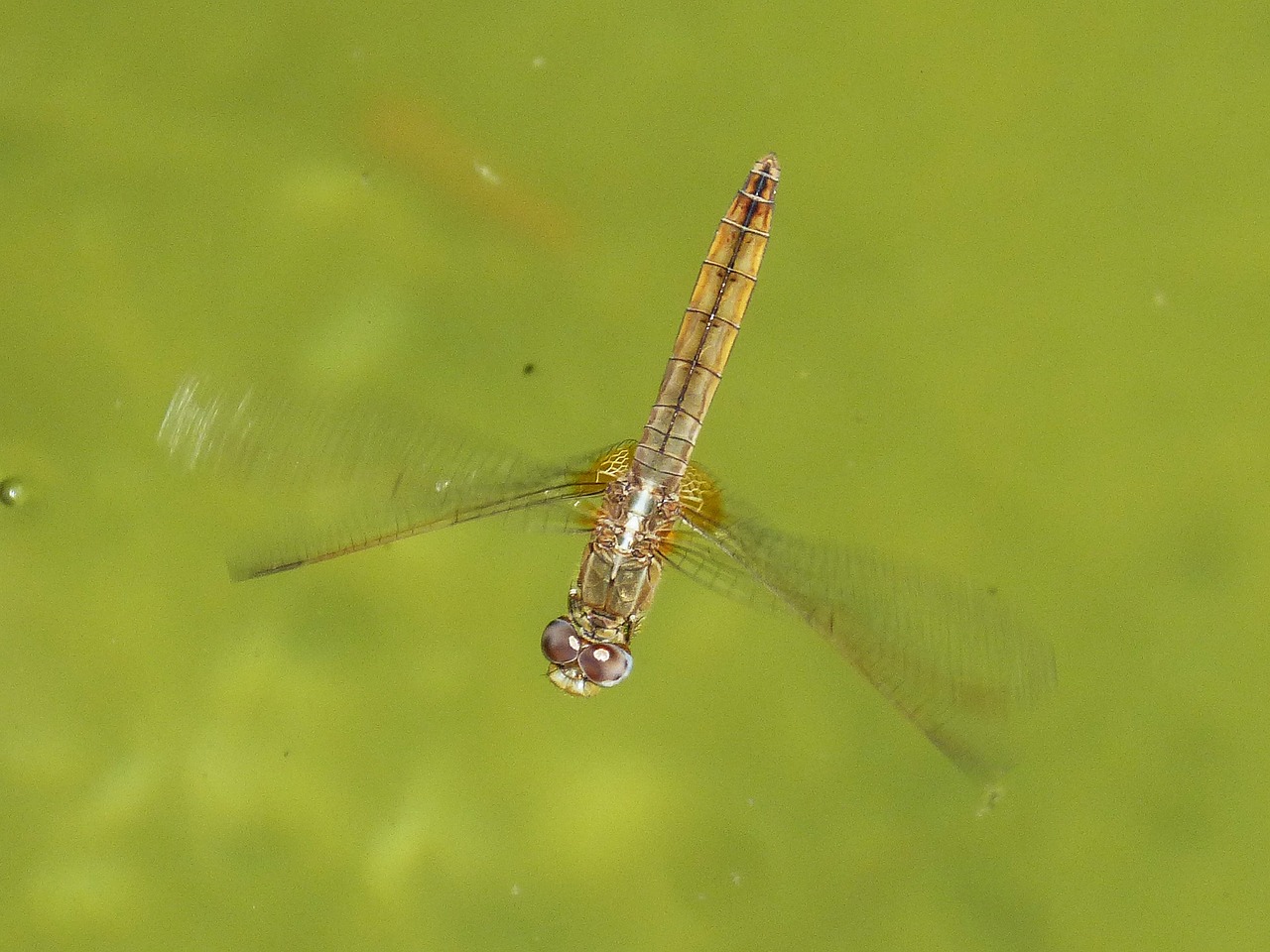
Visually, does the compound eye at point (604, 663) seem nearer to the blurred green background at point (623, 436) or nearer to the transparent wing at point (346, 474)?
the blurred green background at point (623, 436)

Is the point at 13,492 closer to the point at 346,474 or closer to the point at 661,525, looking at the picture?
the point at 346,474

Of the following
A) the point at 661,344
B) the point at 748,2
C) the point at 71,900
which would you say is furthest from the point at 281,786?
the point at 748,2

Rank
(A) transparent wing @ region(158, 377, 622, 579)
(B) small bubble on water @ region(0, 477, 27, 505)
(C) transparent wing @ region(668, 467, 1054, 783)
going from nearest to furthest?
1. (C) transparent wing @ region(668, 467, 1054, 783)
2. (A) transparent wing @ region(158, 377, 622, 579)
3. (B) small bubble on water @ region(0, 477, 27, 505)

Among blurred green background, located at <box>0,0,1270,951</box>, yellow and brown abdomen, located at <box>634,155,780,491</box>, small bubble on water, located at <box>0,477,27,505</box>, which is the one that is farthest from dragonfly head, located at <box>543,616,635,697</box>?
small bubble on water, located at <box>0,477,27,505</box>

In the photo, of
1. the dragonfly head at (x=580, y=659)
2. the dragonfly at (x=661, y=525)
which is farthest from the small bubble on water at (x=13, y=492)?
the dragonfly head at (x=580, y=659)

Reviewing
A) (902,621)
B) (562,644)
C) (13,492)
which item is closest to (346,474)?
(562,644)

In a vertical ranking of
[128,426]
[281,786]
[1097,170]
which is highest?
[1097,170]

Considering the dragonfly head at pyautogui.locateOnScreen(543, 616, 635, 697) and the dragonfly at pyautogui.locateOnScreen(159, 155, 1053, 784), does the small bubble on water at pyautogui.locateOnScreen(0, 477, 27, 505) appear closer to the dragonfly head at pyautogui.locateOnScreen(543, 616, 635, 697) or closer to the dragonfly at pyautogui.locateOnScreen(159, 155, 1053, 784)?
the dragonfly at pyautogui.locateOnScreen(159, 155, 1053, 784)

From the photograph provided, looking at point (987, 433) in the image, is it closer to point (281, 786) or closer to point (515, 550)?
point (515, 550)
